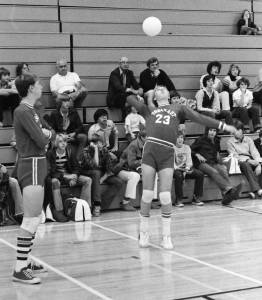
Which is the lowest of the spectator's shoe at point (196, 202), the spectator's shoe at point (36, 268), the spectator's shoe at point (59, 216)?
the spectator's shoe at point (196, 202)

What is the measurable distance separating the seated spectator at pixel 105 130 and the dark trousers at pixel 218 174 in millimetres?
1609

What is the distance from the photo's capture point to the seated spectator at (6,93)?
10.4 metres

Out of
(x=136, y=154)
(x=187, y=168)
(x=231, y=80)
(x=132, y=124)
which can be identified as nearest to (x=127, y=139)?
(x=132, y=124)

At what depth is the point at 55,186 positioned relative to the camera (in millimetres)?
9047

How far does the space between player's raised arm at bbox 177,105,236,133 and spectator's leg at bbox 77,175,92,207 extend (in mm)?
2773

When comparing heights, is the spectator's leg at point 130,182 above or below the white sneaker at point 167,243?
above

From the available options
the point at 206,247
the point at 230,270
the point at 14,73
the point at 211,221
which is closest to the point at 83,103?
the point at 14,73

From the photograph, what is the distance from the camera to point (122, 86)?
1141cm

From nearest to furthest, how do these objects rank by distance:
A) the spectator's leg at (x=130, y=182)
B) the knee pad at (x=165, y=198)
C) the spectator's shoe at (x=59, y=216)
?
the knee pad at (x=165, y=198)
the spectator's shoe at (x=59, y=216)
the spectator's leg at (x=130, y=182)

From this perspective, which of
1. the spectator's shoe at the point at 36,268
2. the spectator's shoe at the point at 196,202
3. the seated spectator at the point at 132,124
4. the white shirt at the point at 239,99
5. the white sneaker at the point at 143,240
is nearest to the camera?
the spectator's shoe at the point at 36,268

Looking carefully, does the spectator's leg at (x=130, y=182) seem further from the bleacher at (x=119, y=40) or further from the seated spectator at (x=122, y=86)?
the seated spectator at (x=122, y=86)

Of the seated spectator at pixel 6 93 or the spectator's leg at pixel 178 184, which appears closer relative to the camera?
the spectator's leg at pixel 178 184

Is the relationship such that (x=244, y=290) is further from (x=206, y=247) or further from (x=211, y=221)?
(x=211, y=221)

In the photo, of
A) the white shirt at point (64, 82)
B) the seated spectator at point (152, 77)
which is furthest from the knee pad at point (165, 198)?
the seated spectator at point (152, 77)
